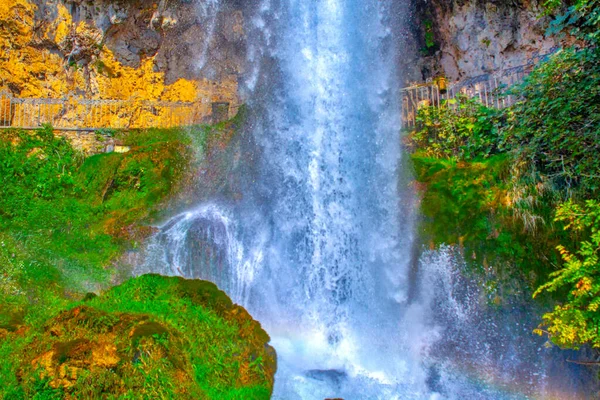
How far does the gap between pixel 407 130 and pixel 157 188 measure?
5085 mm

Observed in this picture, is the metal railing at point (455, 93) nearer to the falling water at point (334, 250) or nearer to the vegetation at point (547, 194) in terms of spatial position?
the falling water at point (334, 250)

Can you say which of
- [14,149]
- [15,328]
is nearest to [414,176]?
[15,328]

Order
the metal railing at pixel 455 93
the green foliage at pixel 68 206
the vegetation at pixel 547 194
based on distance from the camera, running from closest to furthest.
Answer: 1. the vegetation at pixel 547 194
2. the green foliage at pixel 68 206
3. the metal railing at pixel 455 93

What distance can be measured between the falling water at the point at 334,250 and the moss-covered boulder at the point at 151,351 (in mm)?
1169

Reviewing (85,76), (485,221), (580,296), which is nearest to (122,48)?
(85,76)

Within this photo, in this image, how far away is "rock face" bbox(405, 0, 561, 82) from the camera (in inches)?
472

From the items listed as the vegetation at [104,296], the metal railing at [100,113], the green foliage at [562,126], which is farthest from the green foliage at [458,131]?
the metal railing at [100,113]

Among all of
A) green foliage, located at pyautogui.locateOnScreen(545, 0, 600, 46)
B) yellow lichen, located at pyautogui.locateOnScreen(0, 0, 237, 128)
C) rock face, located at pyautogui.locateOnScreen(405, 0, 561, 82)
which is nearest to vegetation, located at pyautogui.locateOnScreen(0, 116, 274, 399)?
yellow lichen, located at pyautogui.locateOnScreen(0, 0, 237, 128)

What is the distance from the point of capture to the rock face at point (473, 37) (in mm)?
11992

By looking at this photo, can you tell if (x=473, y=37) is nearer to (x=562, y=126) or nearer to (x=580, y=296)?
(x=562, y=126)

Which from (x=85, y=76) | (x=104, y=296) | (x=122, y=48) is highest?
(x=122, y=48)

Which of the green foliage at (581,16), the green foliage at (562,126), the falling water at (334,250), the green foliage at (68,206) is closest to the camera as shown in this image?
the green foliage at (581,16)

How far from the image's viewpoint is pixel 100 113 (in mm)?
12852

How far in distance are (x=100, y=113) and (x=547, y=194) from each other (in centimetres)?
1076
